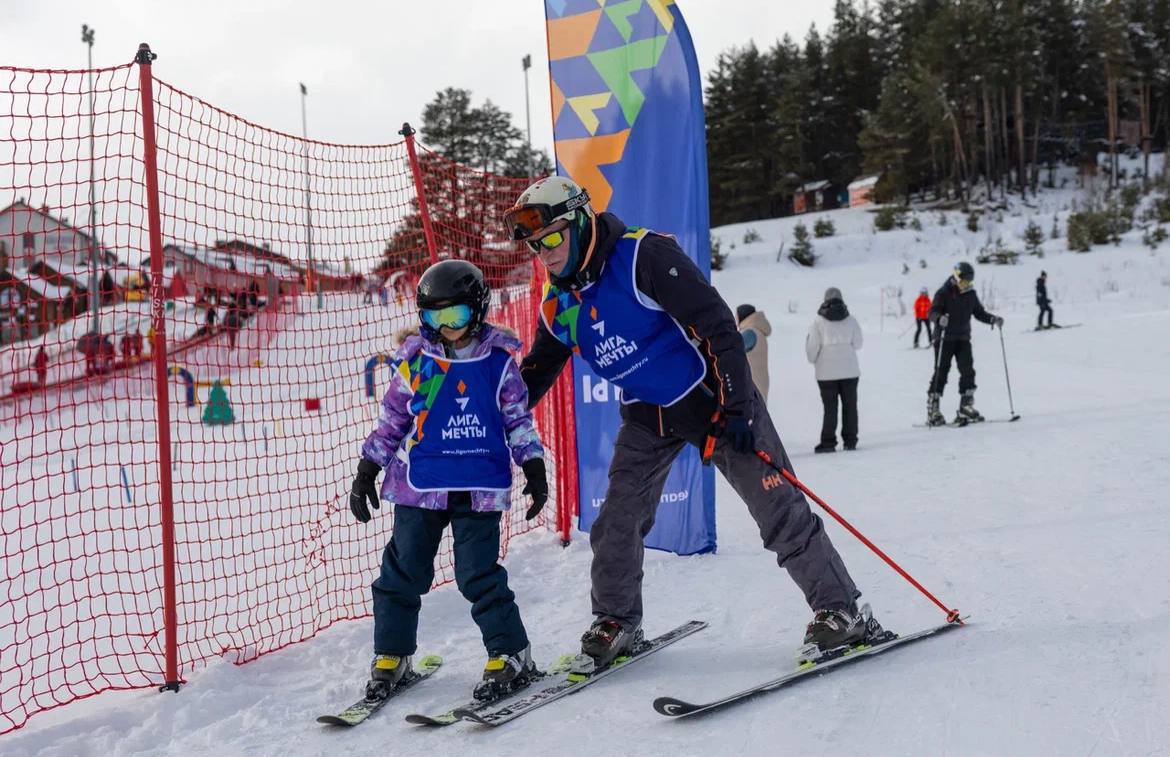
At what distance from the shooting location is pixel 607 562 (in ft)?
11.6

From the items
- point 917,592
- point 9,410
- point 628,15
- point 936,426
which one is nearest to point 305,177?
point 628,15

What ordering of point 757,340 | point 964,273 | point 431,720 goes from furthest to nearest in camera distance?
point 964,273
point 757,340
point 431,720

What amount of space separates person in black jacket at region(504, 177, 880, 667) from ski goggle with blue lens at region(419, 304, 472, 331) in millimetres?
347

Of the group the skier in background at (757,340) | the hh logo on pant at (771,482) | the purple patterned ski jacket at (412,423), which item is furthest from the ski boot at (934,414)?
the purple patterned ski jacket at (412,423)

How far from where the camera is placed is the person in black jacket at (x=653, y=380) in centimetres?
321

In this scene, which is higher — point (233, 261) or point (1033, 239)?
point (1033, 239)

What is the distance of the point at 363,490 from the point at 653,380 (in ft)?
3.88

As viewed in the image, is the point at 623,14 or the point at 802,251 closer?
the point at 623,14

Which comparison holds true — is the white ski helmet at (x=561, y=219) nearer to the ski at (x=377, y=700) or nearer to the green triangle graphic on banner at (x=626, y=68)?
the ski at (x=377, y=700)

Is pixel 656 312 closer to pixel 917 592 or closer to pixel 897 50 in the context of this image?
pixel 917 592

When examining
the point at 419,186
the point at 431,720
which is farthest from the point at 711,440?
the point at 419,186

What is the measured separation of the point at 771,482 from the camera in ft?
10.8

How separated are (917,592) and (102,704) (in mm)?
3502

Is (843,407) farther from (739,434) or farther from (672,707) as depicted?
(672,707)
